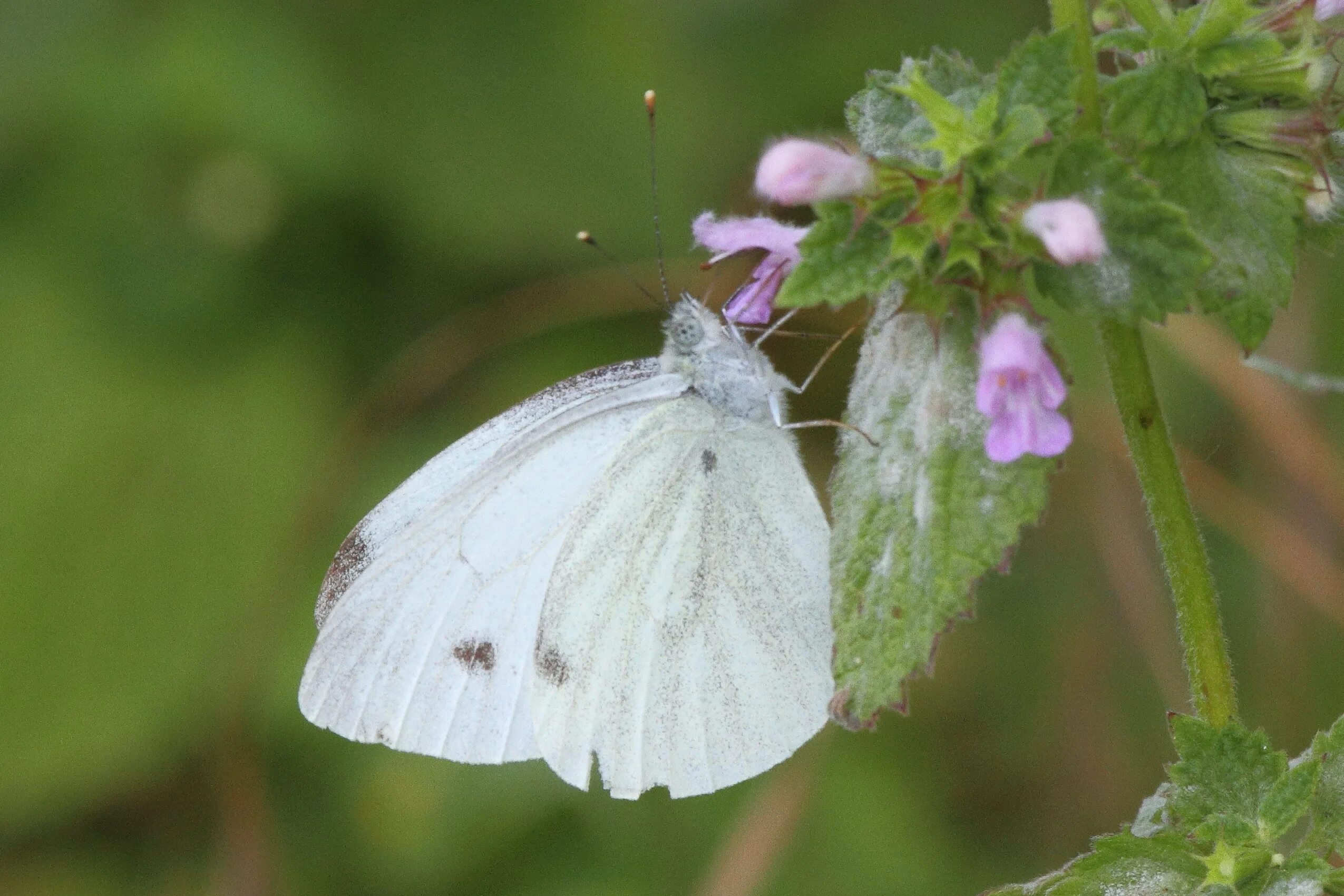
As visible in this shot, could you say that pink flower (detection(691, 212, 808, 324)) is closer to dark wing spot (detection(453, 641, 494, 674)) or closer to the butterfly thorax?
the butterfly thorax

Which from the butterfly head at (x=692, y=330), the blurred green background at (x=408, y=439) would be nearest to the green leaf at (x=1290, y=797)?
the butterfly head at (x=692, y=330)

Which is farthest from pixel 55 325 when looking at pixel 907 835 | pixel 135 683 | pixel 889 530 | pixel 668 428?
pixel 889 530

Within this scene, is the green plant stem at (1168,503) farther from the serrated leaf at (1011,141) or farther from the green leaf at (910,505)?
the serrated leaf at (1011,141)

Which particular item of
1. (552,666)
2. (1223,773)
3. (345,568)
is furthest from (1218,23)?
(345,568)

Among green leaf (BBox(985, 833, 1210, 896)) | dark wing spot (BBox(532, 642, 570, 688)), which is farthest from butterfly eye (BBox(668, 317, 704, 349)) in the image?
green leaf (BBox(985, 833, 1210, 896))

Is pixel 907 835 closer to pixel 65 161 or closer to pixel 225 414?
pixel 225 414
